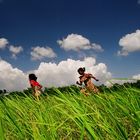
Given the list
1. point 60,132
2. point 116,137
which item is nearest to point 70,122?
point 60,132

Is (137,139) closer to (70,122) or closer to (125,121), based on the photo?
(125,121)

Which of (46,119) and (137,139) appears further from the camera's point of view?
(46,119)

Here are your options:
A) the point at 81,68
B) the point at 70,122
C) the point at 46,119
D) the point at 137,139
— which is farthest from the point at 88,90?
the point at 81,68

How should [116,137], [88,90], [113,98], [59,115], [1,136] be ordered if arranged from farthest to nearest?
1. [88,90]
2. [59,115]
3. [113,98]
4. [116,137]
5. [1,136]

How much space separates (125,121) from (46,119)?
2.32 ft

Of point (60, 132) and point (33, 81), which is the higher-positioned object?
point (33, 81)

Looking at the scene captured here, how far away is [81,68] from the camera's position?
1262 centimetres

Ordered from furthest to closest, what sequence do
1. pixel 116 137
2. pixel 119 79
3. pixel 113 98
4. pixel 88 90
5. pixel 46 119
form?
pixel 88 90 → pixel 113 98 → pixel 46 119 → pixel 119 79 → pixel 116 137

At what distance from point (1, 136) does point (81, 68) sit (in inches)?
423

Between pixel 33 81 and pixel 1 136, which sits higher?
pixel 33 81

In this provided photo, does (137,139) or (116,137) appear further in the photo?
(137,139)

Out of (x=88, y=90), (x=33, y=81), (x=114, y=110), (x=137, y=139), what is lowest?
(x=137, y=139)

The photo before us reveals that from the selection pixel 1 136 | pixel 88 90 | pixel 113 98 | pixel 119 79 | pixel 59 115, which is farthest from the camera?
pixel 88 90

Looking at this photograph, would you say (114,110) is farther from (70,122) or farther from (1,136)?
(1,136)
